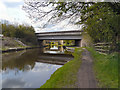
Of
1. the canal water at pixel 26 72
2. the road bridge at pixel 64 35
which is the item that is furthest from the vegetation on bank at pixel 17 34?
the canal water at pixel 26 72

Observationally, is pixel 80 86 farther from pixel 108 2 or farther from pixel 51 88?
pixel 108 2

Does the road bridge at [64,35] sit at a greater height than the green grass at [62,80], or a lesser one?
greater

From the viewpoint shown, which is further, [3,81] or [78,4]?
[78,4]

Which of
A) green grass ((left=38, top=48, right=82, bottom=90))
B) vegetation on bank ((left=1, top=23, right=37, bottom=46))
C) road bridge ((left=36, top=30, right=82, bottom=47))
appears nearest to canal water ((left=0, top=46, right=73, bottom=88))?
green grass ((left=38, top=48, right=82, bottom=90))

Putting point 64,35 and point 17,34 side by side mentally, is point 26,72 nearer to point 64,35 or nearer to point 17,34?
point 64,35

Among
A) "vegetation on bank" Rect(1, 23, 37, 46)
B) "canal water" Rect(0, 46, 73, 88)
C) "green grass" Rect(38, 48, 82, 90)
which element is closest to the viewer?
"green grass" Rect(38, 48, 82, 90)

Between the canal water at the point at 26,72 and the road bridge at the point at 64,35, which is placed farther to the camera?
the road bridge at the point at 64,35

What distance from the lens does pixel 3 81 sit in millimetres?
5582

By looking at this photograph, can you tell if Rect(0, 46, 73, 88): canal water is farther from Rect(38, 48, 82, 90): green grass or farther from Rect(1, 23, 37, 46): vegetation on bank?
Rect(1, 23, 37, 46): vegetation on bank

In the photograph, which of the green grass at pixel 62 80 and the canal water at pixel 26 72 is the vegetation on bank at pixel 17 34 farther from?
the green grass at pixel 62 80

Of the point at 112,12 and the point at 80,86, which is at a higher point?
the point at 112,12

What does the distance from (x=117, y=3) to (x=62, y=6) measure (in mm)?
2935

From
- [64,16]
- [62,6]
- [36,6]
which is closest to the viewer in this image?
[62,6]

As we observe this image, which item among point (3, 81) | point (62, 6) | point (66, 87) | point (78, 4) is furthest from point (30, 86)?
point (78, 4)
